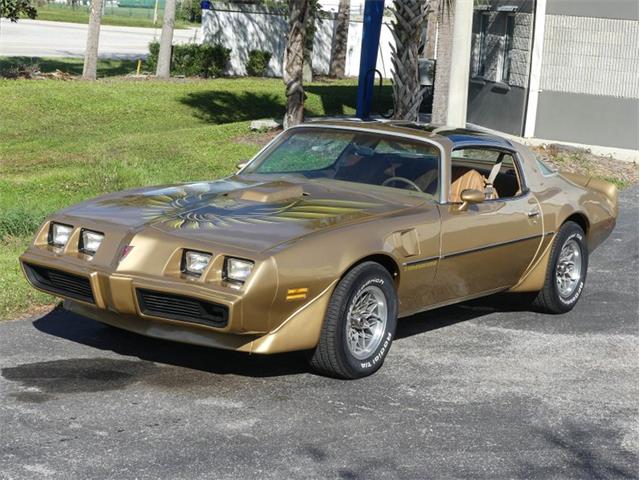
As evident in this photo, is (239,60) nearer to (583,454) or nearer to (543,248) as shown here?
(543,248)

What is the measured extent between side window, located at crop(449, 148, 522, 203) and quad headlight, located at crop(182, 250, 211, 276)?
8.57 ft

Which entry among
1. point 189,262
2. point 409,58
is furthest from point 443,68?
point 189,262

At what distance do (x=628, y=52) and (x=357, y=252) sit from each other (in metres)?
14.1

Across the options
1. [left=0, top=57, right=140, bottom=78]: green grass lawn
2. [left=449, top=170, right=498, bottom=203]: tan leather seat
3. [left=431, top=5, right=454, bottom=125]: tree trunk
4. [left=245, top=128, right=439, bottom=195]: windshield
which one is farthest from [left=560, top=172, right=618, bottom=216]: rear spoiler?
[left=0, top=57, right=140, bottom=78]: green grass lawn

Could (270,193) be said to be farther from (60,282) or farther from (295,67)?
(295,67)

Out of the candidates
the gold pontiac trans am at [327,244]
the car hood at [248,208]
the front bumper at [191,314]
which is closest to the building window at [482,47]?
the gold pontiac trans am at [327,244]

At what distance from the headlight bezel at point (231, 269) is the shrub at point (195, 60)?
25225 mm

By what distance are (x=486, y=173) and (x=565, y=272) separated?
1008mm

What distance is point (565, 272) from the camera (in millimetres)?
8969

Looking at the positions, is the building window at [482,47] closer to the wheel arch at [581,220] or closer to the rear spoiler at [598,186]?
the rear spoiler at [598,186]

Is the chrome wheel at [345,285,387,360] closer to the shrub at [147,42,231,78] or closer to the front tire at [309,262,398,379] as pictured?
the front tire at [309,262,398,379]

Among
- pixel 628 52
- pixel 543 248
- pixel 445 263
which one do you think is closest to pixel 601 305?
pixel 543 248

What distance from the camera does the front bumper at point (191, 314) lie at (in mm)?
6125

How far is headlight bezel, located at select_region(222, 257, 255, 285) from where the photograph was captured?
6161 millimetres
